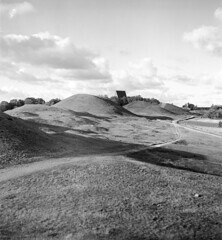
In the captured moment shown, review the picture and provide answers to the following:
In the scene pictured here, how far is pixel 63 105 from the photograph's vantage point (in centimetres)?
15425

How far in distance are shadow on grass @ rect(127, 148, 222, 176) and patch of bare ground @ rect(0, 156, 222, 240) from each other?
208 inches

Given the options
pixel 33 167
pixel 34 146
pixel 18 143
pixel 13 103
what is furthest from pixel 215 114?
pixel 33 167

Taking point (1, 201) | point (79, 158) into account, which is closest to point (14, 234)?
point (1, 201)

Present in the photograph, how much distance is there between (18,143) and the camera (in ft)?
99.5

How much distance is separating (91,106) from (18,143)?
11720cm

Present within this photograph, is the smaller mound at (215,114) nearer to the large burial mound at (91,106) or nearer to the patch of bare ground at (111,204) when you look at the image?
the large burial mound at (91,106)

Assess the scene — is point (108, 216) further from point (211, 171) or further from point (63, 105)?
point (63, 105)

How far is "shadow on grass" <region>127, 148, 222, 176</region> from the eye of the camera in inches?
1132

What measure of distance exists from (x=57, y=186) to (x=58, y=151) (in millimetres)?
11745

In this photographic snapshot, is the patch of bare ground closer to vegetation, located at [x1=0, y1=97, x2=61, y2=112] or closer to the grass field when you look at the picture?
the grass field

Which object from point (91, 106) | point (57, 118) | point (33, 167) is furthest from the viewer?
point (91, 106)

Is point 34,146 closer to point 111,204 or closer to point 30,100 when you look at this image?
point 111,204

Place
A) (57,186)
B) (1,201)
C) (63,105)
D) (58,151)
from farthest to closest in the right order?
(63,105) < (58,151) < (57,186) < (1,201)

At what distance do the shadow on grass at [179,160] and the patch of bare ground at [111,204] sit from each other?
5.28m
